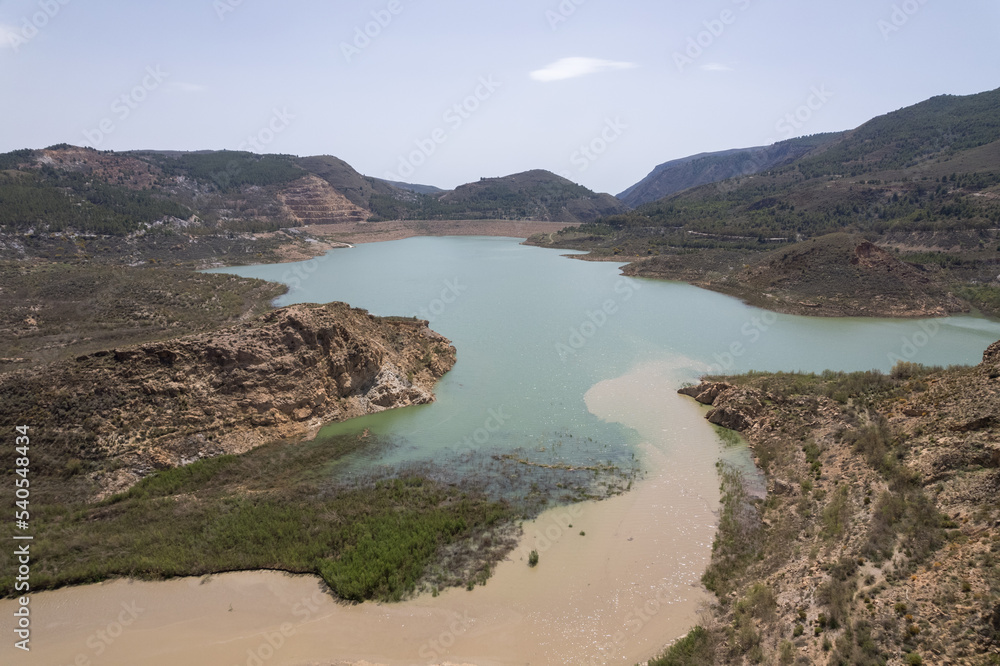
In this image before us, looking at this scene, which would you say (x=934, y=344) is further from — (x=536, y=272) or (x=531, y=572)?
(x=536, y=272)

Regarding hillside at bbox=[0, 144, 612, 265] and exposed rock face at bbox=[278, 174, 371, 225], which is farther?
exposed rock face at bbox=[278, 174, 371, 225]

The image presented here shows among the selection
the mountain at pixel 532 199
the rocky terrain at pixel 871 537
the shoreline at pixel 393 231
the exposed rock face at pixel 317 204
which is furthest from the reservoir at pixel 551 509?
the mountain at pixel 532 199

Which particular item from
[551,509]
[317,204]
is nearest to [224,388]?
[551,509]

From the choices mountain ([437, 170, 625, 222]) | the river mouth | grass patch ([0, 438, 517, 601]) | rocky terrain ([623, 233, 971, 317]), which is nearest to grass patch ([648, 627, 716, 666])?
the river mouth

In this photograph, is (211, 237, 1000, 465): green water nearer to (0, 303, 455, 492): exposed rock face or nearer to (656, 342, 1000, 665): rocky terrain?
(0, 303, 455, 492): exposed rock face

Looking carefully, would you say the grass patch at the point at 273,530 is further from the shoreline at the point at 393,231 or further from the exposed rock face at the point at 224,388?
the shoreline at the point at 393,231

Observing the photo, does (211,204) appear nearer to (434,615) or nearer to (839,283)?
(839,283)
